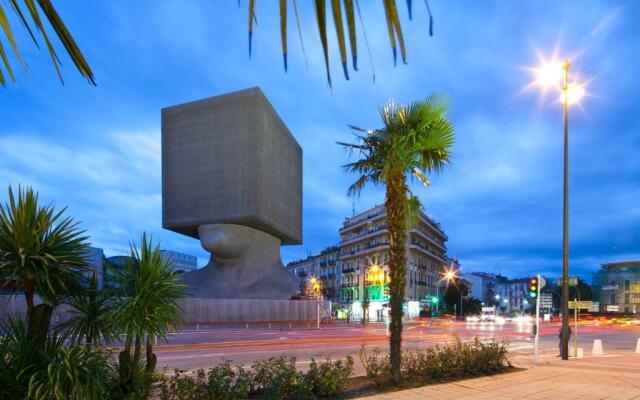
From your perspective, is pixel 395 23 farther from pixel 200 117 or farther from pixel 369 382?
pixel 200 117

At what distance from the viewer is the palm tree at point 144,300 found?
5730 mm

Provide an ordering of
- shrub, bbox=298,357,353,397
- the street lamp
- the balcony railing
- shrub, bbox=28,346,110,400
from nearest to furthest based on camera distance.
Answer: shrub, bbox=28,346,110,400
shrub, bbox=298,357,353,397
the street lamp
the balcony railing

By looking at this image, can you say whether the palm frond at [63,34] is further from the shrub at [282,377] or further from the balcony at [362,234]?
the balcony at [362,234]

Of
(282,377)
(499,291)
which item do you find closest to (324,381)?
(282,377)

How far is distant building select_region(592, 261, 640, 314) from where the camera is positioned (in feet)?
384

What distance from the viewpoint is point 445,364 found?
36.2 feet

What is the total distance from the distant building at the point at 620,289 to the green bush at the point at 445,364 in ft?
405

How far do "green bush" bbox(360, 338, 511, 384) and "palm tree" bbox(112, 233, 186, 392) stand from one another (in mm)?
5178

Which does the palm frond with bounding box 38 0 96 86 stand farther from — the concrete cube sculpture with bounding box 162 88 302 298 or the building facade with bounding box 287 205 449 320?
the building facade with bounding box 287 205 449 320

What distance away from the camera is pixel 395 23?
1365mm

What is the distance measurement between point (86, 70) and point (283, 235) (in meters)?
78.1

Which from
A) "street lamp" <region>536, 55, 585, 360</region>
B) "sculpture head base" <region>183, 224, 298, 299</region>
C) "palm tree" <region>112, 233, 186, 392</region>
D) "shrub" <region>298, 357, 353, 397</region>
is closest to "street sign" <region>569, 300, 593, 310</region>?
"street lamp" <region>536, 55, 585, 360</region>

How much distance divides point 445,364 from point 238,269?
60854 mm

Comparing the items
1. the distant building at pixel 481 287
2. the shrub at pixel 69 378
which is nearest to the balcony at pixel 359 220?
the distant building at pixel 481 287
